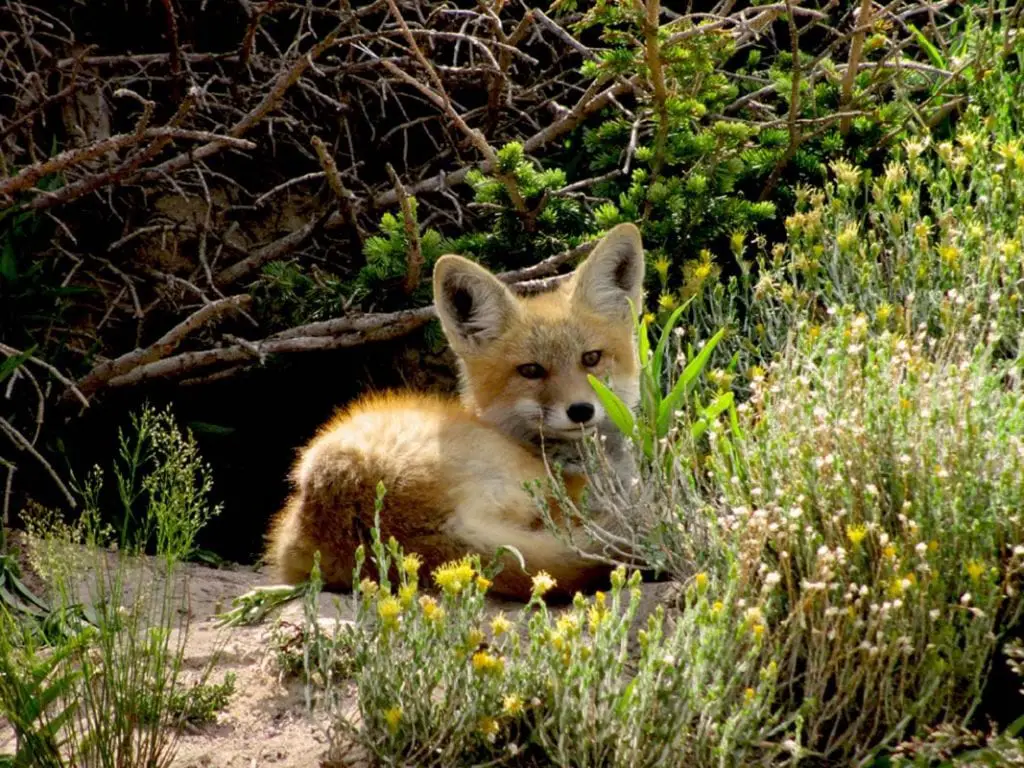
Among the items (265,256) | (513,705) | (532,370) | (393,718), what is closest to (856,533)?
(513,705)

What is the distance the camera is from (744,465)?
3.43 metres

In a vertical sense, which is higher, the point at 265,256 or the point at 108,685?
the point at 265,256

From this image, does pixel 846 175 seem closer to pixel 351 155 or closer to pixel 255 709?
pixel 351 155

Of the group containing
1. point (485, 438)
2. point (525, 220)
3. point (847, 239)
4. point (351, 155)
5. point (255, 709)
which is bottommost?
point (255, 709)

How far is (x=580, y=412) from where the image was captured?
14.6ft

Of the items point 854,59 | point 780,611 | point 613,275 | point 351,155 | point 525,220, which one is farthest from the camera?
point 351,155

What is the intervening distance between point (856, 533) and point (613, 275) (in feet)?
7.26

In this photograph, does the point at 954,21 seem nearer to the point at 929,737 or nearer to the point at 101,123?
the point at 101,123

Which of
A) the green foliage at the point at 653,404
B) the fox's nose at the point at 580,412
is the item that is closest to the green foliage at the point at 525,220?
the fox's nose at the point at 580,412

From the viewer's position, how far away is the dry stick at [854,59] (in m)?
5.34

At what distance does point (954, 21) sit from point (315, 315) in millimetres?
3554

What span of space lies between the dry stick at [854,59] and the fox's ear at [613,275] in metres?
1.38

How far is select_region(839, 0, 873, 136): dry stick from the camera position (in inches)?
210

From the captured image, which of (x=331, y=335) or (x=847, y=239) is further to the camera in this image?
(x=331, y=335)
